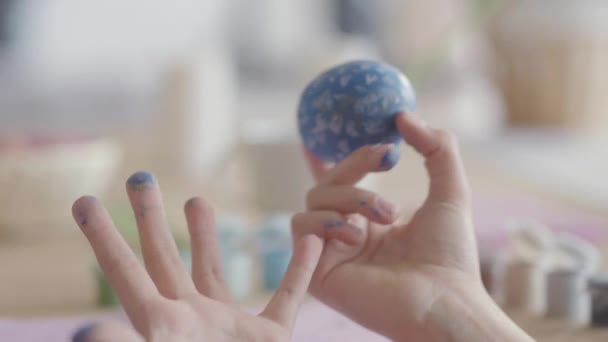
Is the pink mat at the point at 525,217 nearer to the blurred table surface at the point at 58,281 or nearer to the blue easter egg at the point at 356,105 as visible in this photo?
the blurred table surface at the point at 58,281

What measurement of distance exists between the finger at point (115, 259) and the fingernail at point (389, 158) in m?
0.19

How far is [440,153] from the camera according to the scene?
1.94 ft

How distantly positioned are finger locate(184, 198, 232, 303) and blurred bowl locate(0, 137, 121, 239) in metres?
0.44

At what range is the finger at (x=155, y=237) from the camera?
18.5 inches

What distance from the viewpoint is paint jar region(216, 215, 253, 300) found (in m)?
0.72

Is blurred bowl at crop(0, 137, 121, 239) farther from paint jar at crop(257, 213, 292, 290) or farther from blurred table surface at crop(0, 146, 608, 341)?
paint jar at crop(257, 213, 292, 290)

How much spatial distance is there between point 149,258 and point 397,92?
0.24 metres

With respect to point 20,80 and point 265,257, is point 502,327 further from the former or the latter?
point 20,80

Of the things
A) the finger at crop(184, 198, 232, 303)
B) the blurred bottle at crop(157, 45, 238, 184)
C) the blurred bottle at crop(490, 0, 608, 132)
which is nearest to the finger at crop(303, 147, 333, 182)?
the finger at crop(184, 198, 232, 303)

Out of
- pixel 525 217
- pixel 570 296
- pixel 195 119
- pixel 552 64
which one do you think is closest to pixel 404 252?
pixel 570 296

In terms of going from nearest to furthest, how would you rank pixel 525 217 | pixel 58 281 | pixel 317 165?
pixel 317 165 < pixel 58 281 < pixel 525 217

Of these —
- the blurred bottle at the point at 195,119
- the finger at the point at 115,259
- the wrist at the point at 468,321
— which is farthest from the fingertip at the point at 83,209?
the blurred bottle at the point at 195,119

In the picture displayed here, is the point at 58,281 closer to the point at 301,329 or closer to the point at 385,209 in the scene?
the point at 301,329

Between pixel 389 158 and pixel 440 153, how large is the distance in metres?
0.06
